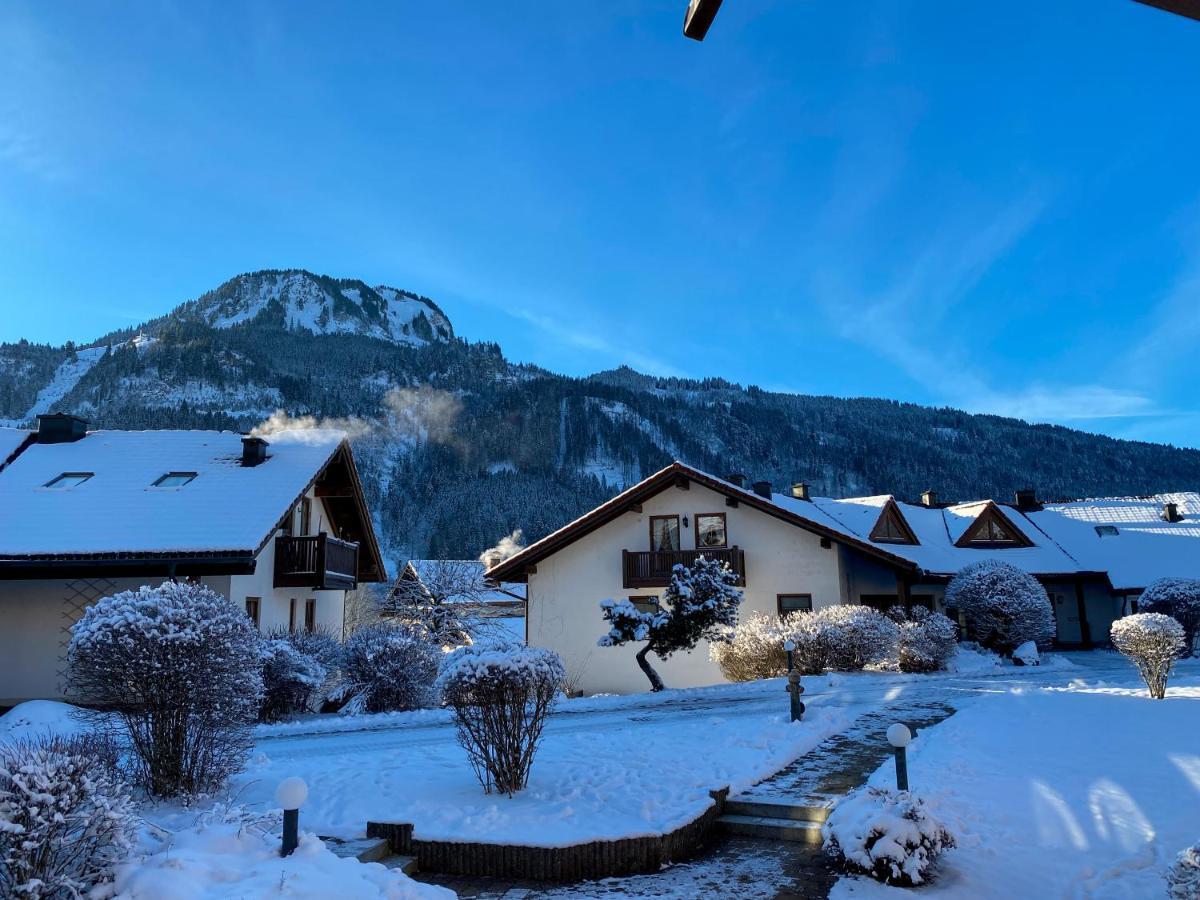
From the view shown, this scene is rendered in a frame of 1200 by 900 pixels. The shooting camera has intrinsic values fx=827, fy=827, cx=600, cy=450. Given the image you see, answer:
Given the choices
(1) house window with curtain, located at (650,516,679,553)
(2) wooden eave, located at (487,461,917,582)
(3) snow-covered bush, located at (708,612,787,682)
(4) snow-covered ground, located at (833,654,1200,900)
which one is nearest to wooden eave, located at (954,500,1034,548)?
(2) wooden eave, located at (487,461,917,582)

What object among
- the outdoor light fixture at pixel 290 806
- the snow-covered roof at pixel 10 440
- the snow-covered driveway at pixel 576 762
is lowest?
the snow-covered driveway at pixel 576 762

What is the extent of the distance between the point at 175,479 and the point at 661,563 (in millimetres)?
13750

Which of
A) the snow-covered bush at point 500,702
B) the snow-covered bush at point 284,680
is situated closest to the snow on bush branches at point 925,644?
the snow-covered bush at point 284,680

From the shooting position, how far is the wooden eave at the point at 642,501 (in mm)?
24266

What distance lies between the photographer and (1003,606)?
2419 cm

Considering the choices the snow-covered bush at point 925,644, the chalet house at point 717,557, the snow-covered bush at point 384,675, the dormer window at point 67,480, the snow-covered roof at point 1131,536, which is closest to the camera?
the snow-covered bush at point 384,675

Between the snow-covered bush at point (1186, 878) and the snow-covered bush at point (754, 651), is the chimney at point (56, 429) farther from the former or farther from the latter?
the snow-covered bush at point (1186, 878)

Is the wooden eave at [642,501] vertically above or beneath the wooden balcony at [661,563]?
above

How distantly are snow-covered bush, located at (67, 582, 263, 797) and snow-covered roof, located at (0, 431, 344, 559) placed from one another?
10.2m

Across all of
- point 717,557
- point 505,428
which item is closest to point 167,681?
point 717,557

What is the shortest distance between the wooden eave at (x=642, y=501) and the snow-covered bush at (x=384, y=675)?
8.55 meters

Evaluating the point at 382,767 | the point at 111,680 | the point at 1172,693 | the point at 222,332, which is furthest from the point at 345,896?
the point at 222,332

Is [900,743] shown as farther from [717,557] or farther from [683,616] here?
[717,557]

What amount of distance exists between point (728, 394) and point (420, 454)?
279ft
